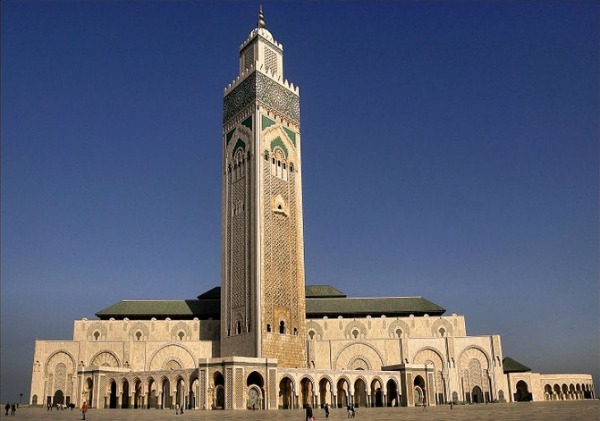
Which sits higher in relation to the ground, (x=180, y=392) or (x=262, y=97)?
(x=262, y=97)

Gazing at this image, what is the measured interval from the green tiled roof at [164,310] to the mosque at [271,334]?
100 millimetres

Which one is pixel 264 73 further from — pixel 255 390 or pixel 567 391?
pixel 567 391

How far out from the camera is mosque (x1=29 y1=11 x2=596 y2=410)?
35375mm

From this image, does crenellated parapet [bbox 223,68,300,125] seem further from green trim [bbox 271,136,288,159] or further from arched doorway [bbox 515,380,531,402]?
arched doorway [bbox 515,380,531,402]

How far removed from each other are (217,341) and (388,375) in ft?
40.3

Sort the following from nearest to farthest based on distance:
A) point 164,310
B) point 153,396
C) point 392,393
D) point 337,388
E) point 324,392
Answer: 1. point 337,388
2. point 324,392
3. point 153,396
4. point 392,393
5. point 164,310

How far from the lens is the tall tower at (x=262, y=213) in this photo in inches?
1416

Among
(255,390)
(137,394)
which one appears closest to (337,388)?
(255,390)

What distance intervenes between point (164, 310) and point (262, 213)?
12.3 meters

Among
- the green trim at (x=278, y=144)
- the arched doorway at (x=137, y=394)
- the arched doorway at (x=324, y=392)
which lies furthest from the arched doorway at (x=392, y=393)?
the green trim at (x=278, y=144)

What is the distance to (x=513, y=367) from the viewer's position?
44094 mm

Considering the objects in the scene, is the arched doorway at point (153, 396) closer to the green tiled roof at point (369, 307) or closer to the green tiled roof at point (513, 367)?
the green tiled roof at point (369, 307)

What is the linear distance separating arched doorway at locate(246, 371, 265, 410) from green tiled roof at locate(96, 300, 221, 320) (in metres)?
Answer: 12.3

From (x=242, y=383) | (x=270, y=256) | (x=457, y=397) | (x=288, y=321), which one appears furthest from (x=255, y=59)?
(x=457, y=397)
